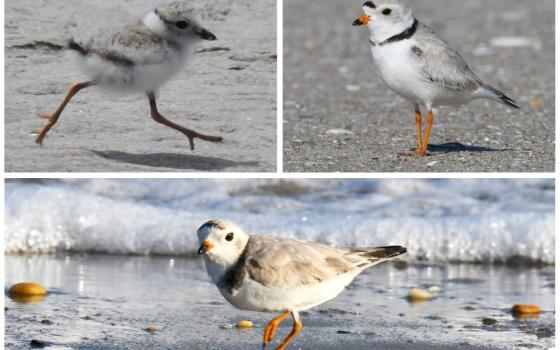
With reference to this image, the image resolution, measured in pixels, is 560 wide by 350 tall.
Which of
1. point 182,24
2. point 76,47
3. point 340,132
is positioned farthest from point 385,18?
point 76,47

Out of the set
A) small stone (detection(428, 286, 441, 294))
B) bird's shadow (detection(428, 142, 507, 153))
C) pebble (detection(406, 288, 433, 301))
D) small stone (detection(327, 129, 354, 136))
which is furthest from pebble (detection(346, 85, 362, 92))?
pebble (detection(406, 288, 433, 301))

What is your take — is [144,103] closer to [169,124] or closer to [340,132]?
[169,124]

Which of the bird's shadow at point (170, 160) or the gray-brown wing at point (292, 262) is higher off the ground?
the bird's shadow at point (170, 160)

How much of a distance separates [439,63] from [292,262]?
1648 mm

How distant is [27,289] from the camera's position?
5145 millimetres

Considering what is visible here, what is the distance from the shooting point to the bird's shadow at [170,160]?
5.17 metres

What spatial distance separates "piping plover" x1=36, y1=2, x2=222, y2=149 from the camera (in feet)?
15.7

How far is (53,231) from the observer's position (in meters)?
6.38

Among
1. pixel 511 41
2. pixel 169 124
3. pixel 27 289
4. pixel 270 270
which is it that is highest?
pixel 511 41

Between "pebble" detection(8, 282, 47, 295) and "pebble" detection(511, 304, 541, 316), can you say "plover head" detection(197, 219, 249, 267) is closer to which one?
"pebble" detection(8, 282, 47, 295)

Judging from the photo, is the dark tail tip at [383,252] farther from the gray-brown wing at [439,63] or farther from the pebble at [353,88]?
the pebble at [353,88]

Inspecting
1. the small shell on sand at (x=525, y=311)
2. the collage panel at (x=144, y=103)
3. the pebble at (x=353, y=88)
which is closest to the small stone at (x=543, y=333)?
the small shell on sand at (x=525, y=311)

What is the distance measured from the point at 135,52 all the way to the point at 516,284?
7.49ft

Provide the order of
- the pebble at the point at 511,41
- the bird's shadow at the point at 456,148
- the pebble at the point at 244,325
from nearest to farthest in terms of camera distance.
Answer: the pebble at the point at 244,325, the bird's shadow at the point at 456,148, the pebble at the point at 511,41
